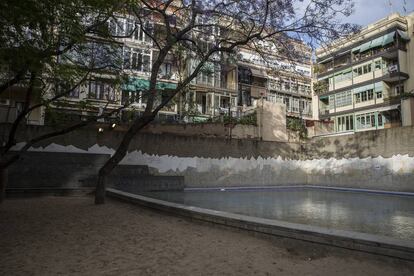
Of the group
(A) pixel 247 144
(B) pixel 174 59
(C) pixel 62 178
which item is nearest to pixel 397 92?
(A) pixel 247 144

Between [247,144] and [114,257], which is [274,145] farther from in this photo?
[114,257]

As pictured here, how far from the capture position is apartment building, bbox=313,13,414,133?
31.6 meters

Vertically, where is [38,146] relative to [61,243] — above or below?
above

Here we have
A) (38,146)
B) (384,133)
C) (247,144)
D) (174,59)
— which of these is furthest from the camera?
(247,144)

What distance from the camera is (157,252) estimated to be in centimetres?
517

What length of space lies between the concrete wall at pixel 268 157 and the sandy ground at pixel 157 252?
8.65 metres

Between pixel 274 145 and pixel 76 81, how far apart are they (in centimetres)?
1341

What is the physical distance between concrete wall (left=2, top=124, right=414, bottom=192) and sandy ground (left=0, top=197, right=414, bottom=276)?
865cm

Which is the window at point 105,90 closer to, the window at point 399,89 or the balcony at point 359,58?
the balcony at point 359,58

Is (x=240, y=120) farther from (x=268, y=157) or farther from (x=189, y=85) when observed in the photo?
(x=189, y=85)

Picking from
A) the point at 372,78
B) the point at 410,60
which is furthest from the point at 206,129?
the point at 410,60

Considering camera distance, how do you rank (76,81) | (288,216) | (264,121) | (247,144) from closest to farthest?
(288,216)
(76,81)
(247,144)
(264,121)

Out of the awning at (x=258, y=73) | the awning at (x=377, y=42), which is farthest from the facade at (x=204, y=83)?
the awning at (x=377, y=42)

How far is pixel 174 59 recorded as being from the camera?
12000mm
